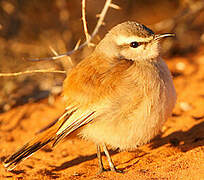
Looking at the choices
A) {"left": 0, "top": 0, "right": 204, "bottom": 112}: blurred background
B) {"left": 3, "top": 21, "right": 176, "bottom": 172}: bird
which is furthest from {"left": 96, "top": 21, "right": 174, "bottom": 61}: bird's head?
{"left": 0, "top": 0, "right": 204, "bottom": 112}: blurred background

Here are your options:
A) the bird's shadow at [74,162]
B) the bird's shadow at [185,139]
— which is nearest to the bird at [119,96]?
the bird's shadow at [74,162]

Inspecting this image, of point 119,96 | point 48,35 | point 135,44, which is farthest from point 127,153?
point 48,35

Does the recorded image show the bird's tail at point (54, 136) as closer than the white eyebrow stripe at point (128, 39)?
Yes

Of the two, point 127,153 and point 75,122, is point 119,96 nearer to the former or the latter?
point 75,122

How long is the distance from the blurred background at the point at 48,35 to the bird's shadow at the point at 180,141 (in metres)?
2.45

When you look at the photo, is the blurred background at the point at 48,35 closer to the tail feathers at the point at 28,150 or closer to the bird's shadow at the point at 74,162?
the bird's shadow at the point at 74,162

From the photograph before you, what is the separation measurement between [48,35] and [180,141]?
5396mm

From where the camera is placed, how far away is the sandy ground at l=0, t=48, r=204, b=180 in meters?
3.92

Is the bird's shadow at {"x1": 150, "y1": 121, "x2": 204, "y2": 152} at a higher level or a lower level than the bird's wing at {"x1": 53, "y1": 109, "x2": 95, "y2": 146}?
lower

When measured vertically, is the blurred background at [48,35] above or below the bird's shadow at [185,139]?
above

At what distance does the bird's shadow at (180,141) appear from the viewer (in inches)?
183

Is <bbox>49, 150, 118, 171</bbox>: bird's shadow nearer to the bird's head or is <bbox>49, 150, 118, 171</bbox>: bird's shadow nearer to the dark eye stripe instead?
the bird's head

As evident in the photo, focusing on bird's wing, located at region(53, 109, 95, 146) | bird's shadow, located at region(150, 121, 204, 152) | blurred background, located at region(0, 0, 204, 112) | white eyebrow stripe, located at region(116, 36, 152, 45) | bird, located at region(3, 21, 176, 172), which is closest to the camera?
bird, located at region(3, 21, 176, 172)

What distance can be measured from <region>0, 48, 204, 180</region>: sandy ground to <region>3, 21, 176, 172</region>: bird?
394 millimetres
